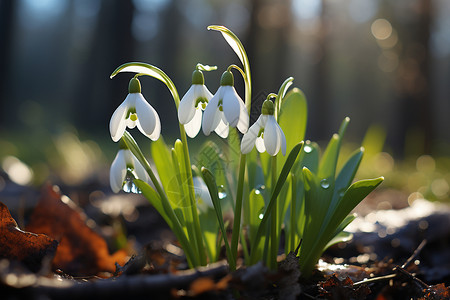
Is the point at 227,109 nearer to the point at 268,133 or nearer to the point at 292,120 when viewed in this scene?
the point at 268,133

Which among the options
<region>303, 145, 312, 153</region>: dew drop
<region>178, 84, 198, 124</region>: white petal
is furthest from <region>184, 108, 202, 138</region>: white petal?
<region>303, 145, 312, 153</region>: dew drop

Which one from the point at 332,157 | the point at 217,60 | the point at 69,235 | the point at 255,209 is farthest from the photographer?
the point at 217,60

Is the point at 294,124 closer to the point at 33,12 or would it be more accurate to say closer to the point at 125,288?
the point at 125,288

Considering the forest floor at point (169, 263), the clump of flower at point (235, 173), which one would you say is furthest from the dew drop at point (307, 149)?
the forest floor at point (169, 263)

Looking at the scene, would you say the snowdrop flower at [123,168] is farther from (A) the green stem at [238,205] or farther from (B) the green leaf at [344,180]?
(B) the green leaf at [344,180]

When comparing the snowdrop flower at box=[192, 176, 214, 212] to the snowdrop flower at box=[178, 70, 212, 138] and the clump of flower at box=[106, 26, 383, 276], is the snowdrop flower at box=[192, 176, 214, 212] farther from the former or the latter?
the snowdrop flower at box=[178, 70, 212, 138]

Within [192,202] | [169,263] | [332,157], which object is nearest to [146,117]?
Result: [192,202]
